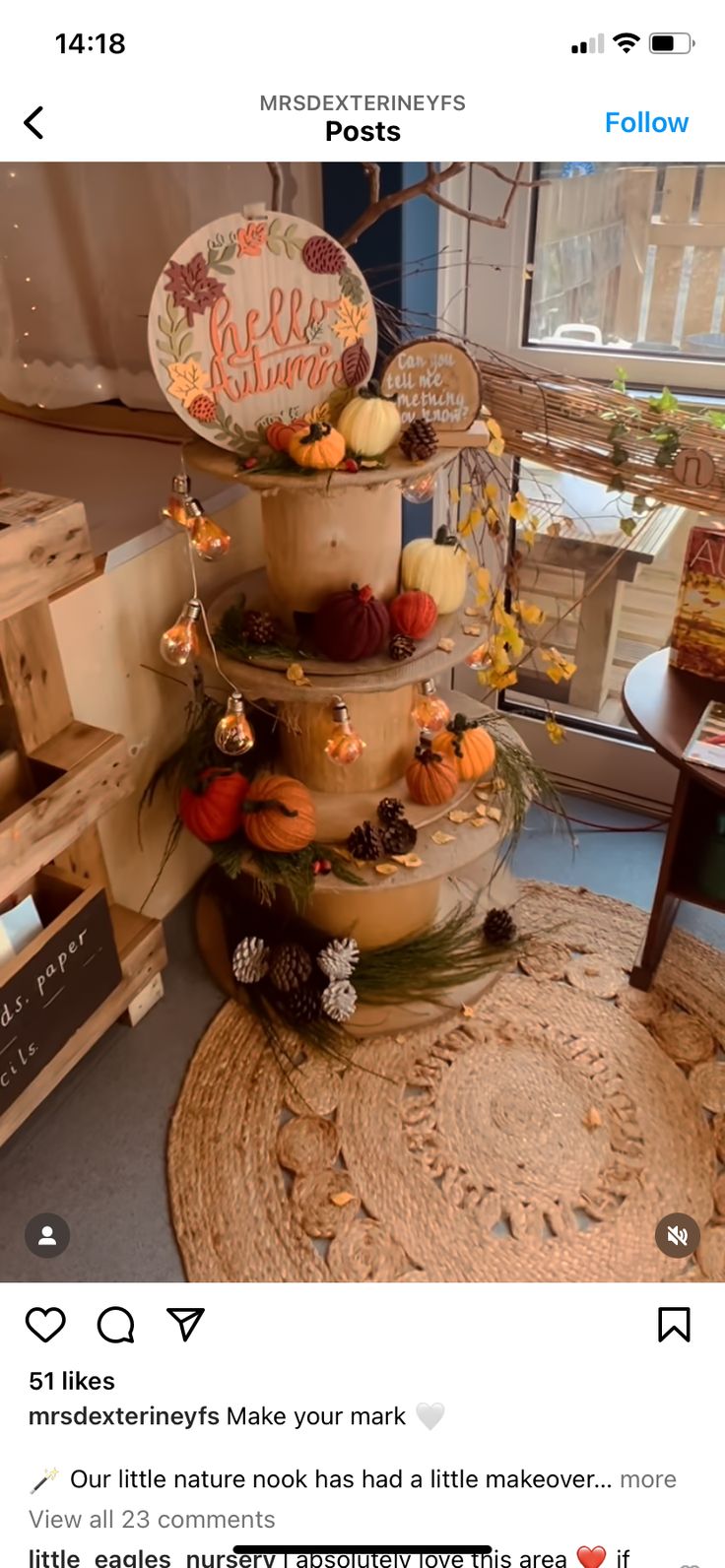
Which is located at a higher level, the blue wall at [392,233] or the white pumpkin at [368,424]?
the blue wall at [392,233]

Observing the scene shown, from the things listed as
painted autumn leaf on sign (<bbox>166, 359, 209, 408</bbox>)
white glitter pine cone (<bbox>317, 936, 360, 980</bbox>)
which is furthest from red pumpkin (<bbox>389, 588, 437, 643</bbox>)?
white glitter pine cone (<bbox>317, 936, 360, 980</bbox>)

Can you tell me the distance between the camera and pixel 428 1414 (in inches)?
29.6

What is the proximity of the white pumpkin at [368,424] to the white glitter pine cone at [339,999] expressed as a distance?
2.27ft

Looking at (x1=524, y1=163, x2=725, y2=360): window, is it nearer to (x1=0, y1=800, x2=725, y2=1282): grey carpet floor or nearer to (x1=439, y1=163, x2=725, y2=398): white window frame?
(x1=439, y1=163, x2=725, y2=398): white window frame

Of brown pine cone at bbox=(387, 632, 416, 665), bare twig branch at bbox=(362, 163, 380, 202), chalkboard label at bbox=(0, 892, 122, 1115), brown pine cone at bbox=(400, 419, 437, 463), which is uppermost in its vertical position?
bare twig branch at bbox=(362, 163, 380, 202)

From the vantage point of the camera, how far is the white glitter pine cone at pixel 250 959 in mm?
1469

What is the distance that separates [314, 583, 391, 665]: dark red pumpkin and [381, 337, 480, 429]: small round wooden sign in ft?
0.68

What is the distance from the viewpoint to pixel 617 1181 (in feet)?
4.14

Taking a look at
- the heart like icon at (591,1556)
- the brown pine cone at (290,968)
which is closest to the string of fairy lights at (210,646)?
the brown pine cone at (290,968)
